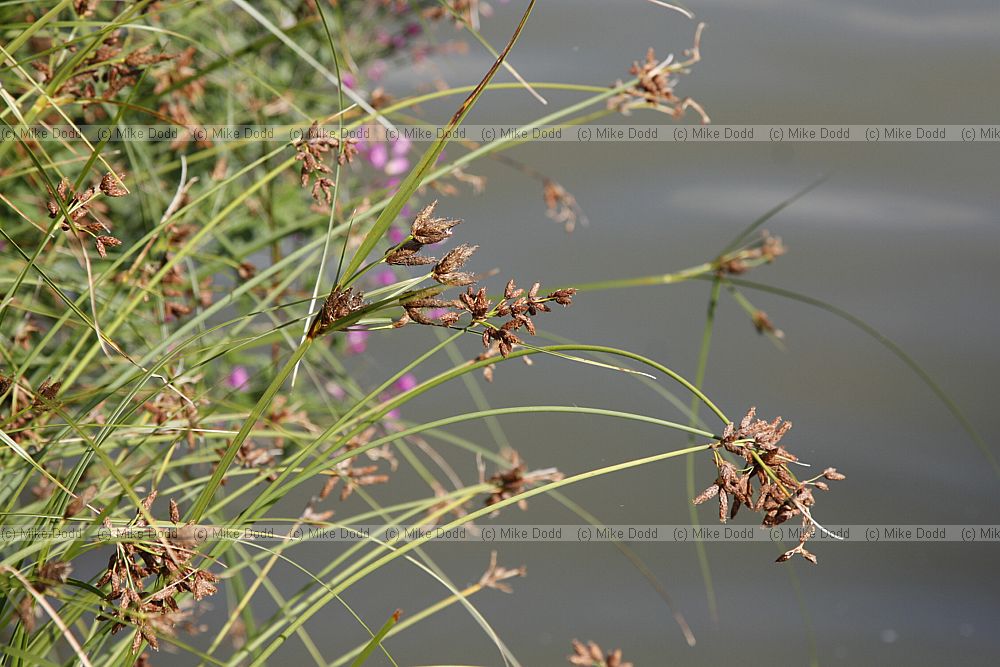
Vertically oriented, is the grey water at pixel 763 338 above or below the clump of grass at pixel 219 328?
above

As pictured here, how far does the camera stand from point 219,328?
904 millimetres

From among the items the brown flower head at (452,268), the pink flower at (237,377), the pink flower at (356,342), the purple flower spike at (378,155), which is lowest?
the brown flower head at (452,268)

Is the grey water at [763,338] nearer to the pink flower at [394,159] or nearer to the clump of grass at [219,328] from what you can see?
the clump of grass at [219,328]

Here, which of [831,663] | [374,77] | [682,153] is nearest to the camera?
[831,663]

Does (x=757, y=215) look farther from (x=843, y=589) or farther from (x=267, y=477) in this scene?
(x=267, y=477)

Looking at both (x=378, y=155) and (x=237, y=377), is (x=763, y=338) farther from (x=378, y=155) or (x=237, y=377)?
(x=237, y=377)

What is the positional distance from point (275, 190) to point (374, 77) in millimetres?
557

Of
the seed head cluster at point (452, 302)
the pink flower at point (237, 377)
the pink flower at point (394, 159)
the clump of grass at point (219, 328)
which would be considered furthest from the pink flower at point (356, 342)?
the seed head cluster at point (452, 302)

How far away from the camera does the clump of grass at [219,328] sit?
55cm

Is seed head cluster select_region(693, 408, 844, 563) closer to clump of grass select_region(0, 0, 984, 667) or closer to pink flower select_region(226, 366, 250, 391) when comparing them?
clump of grass select_region(0, 0, 984, 667)

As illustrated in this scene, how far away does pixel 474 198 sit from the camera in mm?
1950

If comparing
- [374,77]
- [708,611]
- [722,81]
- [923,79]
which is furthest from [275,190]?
[923,79]

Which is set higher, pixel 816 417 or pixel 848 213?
pixel 848 213

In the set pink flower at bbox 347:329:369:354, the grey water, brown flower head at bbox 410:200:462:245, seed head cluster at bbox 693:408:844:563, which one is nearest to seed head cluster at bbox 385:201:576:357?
brown flower head at bbox 410:200:462:245
